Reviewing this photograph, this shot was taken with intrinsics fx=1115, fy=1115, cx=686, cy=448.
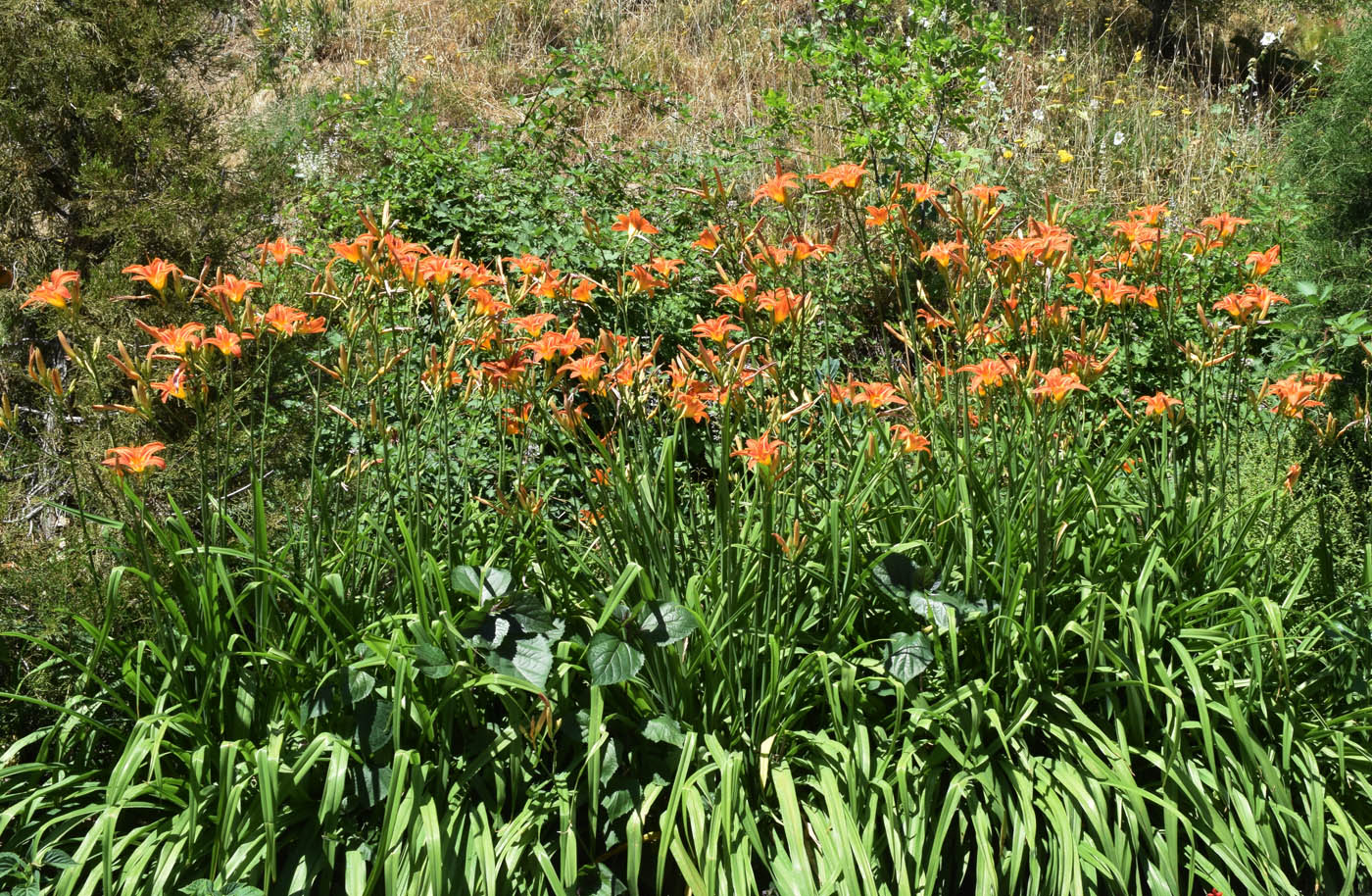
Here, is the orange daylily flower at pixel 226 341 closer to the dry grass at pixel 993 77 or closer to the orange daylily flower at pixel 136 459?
the orange daylily flower at pixel 136 459

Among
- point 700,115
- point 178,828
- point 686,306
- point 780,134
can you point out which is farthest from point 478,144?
point 178,828

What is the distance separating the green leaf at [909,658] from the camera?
217cm

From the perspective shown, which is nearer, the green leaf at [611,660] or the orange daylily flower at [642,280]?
the green leaf at [611,660]

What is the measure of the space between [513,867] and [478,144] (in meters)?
5.57

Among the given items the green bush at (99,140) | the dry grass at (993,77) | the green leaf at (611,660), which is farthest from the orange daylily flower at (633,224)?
the dry grass at (993,77)

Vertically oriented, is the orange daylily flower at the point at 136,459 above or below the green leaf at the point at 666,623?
above

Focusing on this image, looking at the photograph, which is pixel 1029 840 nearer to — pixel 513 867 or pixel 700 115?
pixel 513 867

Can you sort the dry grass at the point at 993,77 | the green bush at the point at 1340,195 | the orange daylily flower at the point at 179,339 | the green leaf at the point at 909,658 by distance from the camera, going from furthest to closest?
the dry grass at the point at 993,77 < the green bush at the point at 1340,195 < the green leaf at the point at 909,658 < the orange daylily flower at the point at 179,339

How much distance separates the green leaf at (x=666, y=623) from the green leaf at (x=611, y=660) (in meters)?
0.05

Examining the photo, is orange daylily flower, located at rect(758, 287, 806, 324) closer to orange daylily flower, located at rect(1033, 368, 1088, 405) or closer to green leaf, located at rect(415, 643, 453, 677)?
orange daylily flower, located at rect(1033, 368, 1088, 405)

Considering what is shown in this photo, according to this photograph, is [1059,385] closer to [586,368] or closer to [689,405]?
[689,405]

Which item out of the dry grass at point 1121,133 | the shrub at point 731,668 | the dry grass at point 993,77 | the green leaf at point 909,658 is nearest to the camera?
the shrub at point 731,668

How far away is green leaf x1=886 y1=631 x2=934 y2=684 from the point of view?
2172 mm

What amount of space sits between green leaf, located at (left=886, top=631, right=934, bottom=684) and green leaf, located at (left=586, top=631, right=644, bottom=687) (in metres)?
0.50
